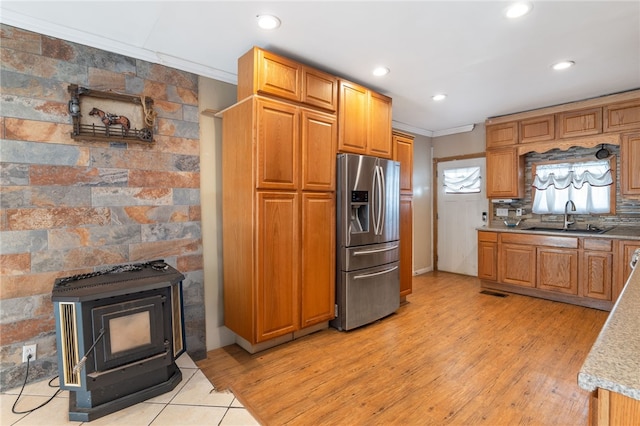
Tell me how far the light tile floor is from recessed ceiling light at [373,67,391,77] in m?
3.05

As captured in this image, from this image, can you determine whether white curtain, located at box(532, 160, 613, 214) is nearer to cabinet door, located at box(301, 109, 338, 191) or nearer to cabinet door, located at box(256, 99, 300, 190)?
cabinet door, located at box(301, 109, 338, 191)

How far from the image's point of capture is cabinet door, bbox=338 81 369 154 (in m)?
3.15

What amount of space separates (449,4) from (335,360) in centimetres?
279

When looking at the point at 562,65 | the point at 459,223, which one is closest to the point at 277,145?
the point at 562,65

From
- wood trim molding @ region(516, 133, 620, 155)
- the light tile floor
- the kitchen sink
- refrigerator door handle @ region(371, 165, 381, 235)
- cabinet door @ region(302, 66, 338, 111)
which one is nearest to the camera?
the light tile floor

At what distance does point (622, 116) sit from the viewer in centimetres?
373

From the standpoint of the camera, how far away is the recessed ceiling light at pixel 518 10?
2.05 m

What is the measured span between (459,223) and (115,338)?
5267 mm

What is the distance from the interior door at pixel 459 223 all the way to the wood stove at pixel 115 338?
16.0ft

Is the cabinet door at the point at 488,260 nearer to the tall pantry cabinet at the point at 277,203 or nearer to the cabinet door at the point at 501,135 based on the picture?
the cabinet door at the point at 501,135

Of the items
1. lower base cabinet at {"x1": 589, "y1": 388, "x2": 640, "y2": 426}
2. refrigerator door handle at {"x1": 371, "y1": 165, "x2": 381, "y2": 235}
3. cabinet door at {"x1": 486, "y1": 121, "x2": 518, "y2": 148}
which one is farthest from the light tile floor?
cabinet door at {"x1": 486, "y1": 121, "x2": 518, "y2": 148}

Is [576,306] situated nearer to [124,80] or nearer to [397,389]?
[397,389]

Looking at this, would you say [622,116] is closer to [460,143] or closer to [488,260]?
[460,143]

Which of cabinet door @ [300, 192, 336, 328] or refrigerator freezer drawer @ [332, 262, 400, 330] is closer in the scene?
cabinet door @ [300, 192, 336, 328]
